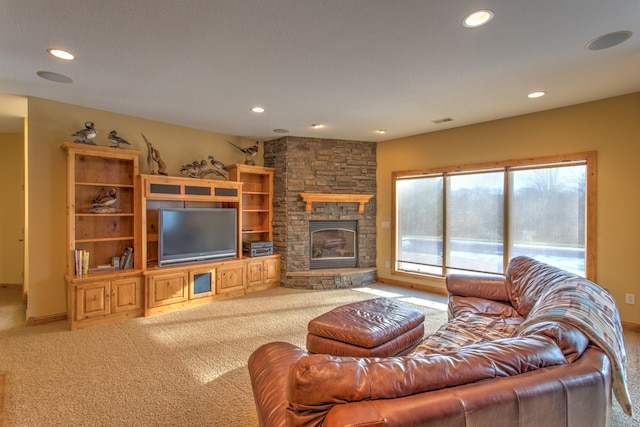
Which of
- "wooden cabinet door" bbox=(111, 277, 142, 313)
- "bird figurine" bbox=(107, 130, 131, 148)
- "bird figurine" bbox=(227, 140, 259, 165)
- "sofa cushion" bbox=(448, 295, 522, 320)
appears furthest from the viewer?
"bird figurine" bbox=(227, 140, 259, 165)

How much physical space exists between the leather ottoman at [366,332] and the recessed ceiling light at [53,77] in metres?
3.30

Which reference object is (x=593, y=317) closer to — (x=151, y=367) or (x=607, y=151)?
(x=151, y=367)

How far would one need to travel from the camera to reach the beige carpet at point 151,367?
2145mm

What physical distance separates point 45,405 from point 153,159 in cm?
303

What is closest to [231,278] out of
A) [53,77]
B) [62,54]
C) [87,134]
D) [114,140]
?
[114,140]

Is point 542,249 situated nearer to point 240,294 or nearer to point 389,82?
point 389,82

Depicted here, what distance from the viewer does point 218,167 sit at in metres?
5.18

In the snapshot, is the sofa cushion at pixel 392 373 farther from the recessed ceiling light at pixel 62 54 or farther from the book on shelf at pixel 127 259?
A: the book on shelf at pixel 127 259

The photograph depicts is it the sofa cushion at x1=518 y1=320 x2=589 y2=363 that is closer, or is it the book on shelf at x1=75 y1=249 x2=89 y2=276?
the sofa cushion at x1=518 y1=320 x2=589 y2=363

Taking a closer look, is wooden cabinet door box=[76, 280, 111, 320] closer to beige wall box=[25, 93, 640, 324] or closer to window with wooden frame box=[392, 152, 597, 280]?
beige wall box=[25, 93, 640, 324]

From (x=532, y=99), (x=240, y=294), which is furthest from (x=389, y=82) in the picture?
(x=240, y=294)

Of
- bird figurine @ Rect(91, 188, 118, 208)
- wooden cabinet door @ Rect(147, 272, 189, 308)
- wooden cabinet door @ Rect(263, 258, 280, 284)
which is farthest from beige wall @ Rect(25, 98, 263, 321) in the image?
wooden cabinet door @ Rect(263, 258, 280, 284)

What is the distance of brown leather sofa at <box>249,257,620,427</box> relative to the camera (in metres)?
0.91

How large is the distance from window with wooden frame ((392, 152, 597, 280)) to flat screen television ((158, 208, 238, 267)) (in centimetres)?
293
